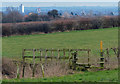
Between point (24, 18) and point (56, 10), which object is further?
point (56, 10)

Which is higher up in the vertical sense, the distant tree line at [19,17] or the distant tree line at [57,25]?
the distant tree line at [19,17]

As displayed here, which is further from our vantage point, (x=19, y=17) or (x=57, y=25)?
(x=19, y=17)

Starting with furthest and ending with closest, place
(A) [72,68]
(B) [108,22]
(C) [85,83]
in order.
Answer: (B) [108,22] < (A) [72,68] < (C) [85,83]

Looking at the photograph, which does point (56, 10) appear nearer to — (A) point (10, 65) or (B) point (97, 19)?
(B) point (97, 19)

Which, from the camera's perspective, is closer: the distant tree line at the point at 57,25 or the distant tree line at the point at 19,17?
the distant tree line at the point at 57,25

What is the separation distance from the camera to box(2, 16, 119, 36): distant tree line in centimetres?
5250

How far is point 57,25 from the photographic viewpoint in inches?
2208

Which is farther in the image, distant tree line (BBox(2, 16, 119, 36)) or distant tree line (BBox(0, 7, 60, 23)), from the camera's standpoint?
distant tree line (BBox(0, 7, 60, 23))

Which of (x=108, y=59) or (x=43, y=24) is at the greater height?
(x=43, y=24)

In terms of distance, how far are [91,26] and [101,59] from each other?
40501 mm

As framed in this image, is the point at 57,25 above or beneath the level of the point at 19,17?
beneath

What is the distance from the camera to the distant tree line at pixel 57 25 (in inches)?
2067

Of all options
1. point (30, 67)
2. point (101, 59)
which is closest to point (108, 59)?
point (101, 59)

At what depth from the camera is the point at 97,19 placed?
60.3m
